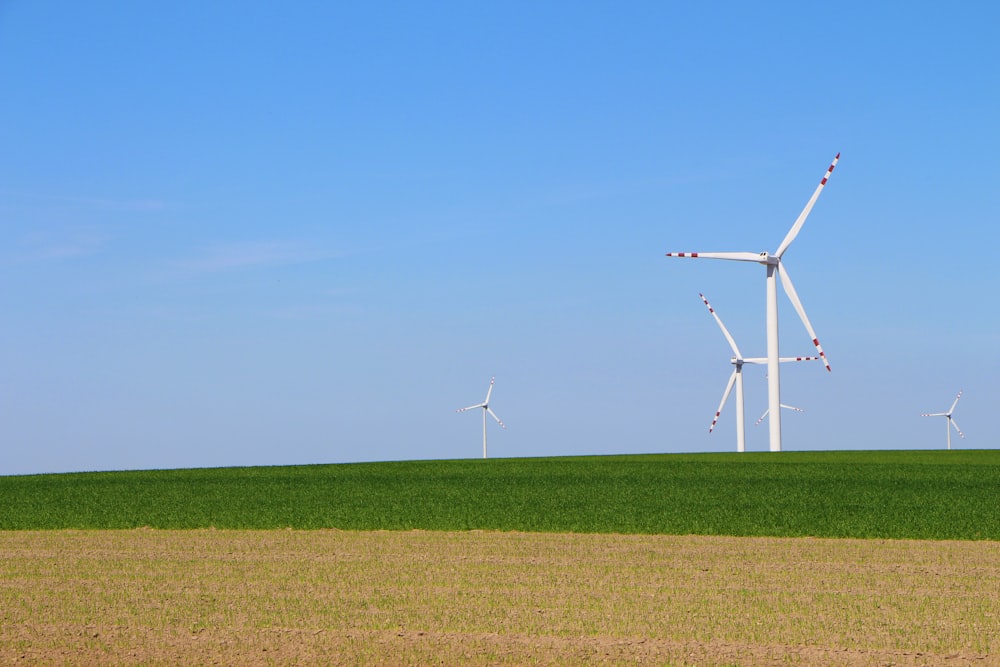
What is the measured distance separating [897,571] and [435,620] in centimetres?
948

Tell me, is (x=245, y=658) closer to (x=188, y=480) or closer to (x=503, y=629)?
(x=503, y=629)

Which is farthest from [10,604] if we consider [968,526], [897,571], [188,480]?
[188,480]

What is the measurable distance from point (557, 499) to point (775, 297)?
23.2 m

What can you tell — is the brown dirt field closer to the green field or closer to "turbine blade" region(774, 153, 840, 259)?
the green field

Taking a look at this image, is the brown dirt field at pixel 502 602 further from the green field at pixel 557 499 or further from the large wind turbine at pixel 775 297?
the large wind turbine at pixel 775 297

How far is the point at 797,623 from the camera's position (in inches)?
616

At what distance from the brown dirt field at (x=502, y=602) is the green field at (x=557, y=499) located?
2740mm

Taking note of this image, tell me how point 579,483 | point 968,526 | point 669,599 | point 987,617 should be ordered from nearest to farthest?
point 987,617 < point 669,599 < point 968,526 < point 579,483

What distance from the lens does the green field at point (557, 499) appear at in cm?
2908

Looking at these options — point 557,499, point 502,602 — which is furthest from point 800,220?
point 502,602

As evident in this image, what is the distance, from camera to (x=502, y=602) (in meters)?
17.4

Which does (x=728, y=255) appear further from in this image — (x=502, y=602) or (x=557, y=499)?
(x=502, y=602)

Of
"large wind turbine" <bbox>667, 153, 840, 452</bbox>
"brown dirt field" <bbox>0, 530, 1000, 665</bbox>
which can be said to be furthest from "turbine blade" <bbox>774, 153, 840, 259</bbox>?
"brown dirt field" <bbox>0, 530, 1000, 665</bbox>

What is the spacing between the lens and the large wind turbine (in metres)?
52.0
